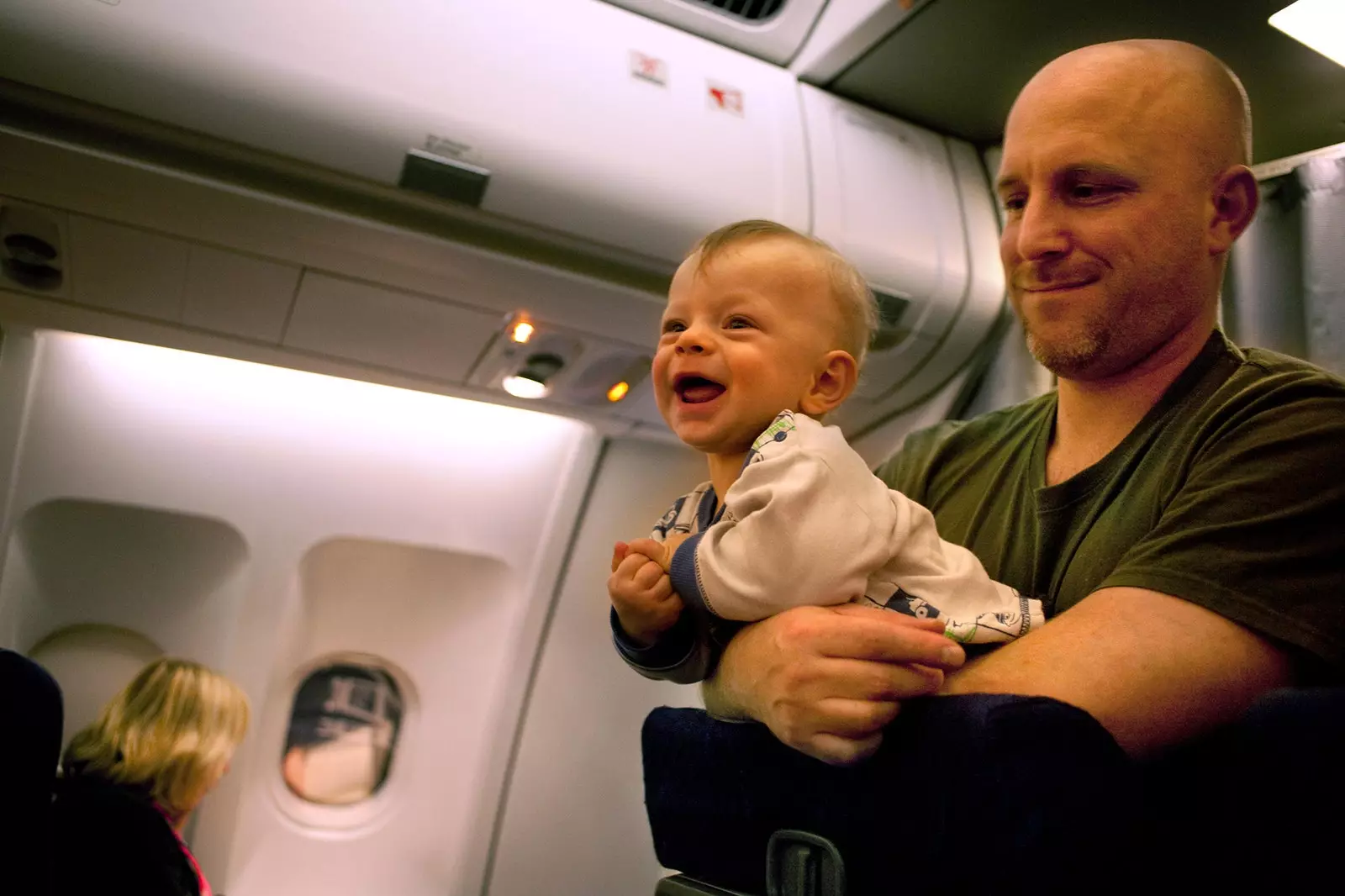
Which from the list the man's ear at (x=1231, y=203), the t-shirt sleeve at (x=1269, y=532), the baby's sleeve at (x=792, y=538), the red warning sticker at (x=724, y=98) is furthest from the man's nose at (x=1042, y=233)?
the red warning sticker at (x=724, y=98)

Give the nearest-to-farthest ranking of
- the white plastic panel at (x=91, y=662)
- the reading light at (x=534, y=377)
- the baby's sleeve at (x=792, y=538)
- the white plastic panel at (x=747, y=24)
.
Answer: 1. the baby's sleeve at (x=792, y=538)
2. the white plastic panel at (x=747, y=24)
3. the reading light at (x=534, y=377)
4. the white plastic panel at (x=91, y=662)

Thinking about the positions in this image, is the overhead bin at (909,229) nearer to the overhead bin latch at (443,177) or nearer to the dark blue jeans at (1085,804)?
the overhead bin latch at (443,177)

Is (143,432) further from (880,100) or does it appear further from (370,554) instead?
(880,100)

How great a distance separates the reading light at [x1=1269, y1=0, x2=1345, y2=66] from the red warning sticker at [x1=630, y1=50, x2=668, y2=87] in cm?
108

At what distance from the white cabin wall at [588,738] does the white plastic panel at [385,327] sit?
737mm

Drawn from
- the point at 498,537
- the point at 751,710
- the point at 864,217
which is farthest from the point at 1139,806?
the point at 498,537

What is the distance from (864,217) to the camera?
2.16 meters

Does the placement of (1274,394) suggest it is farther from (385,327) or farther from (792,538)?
(385,327)

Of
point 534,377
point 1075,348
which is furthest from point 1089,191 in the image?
point 534,377

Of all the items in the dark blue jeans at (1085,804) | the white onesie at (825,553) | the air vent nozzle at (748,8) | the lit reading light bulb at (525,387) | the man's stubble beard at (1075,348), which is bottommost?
the dark blue jeans at (1085,804)

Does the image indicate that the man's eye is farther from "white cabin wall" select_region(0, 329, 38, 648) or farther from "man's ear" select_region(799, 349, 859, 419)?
"white cabin wall" select_region(0, 329, 38, 648)

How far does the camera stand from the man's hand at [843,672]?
0.84 meters

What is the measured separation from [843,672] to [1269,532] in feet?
1.45

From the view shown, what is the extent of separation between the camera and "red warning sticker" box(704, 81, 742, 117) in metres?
2.06
